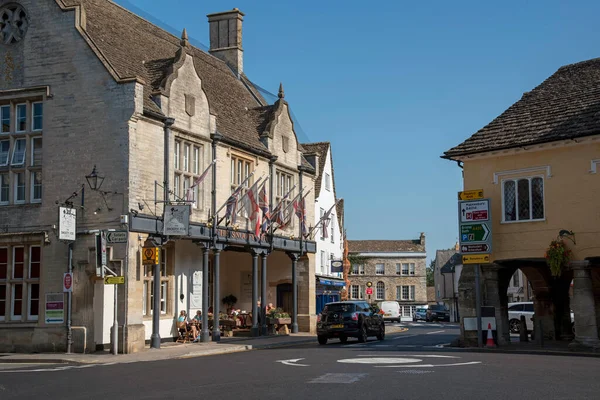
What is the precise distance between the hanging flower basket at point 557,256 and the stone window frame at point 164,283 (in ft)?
44.6

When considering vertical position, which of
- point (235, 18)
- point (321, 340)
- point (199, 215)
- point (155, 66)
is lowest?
point (321, 340)

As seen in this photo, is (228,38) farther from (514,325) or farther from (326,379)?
(326,379)

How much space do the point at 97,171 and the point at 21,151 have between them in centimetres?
341

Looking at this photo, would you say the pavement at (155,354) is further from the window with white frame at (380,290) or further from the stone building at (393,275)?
the window with white frame at (380,290)

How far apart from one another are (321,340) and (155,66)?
11921 millimetres

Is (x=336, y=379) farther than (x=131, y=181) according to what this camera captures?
No

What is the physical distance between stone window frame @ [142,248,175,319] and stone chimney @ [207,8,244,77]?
638 inches

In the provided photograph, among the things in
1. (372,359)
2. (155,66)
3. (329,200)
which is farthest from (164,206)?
(329,200)

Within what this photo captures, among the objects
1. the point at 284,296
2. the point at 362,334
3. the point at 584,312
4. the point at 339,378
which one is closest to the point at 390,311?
the point at 284,296

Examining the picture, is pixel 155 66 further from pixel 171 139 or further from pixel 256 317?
pixel 256 317

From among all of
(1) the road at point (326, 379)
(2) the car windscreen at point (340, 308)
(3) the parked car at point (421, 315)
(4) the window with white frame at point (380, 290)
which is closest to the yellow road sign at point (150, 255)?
(1) the road at point (326, 379)

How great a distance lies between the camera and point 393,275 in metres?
97.9

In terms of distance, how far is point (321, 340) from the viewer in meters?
29.8

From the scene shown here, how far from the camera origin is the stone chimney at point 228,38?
44875 mm
